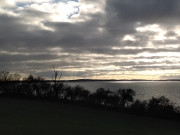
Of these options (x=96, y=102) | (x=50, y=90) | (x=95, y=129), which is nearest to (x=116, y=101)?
(x=96, y=102)

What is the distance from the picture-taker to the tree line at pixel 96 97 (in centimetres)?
3966

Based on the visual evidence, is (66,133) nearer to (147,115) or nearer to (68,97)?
(147,115)

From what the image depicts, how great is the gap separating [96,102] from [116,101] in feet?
15.3

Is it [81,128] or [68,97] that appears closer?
[81,128]

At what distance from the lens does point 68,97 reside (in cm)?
6075

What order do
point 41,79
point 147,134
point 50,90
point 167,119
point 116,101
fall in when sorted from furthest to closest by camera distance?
1. point 41,79
2. point 50,90
3. point 116,101
4. point 167,119
5. point 147,134

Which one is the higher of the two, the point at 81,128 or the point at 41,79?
the point at 41,79

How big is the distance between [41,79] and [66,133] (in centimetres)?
6051

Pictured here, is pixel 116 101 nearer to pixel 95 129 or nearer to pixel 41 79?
pixel 95 129

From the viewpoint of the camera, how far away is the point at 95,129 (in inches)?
975

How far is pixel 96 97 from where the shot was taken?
53.2 meters

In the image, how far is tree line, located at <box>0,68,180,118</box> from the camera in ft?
130

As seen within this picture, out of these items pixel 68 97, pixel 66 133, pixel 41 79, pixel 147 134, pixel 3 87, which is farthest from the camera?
pixel 41 79

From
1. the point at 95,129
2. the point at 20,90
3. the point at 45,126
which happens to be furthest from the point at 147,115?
the point at 20,90
